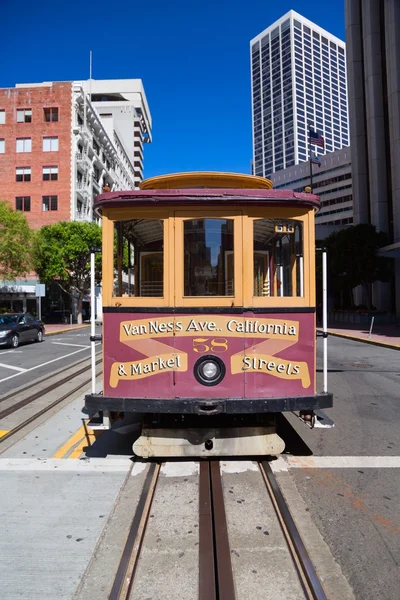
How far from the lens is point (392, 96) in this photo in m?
38.0

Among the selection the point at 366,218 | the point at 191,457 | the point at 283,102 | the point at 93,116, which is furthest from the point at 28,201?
the point at 283,102

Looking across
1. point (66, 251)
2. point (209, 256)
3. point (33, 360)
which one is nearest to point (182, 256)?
point (209, 256)

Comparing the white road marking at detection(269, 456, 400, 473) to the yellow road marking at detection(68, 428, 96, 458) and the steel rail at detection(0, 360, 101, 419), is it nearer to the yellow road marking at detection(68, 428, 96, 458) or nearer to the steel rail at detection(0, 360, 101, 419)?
the yellow road marking at detection(68, 428, 96, 458)

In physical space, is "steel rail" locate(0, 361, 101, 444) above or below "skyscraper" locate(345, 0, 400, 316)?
below

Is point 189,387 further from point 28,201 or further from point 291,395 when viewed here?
point 28,201

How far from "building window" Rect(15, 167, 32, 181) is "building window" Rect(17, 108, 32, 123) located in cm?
464

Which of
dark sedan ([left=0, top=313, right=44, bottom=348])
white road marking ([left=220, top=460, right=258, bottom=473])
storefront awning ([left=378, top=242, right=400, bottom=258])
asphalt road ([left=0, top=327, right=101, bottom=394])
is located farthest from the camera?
storefront awning ([left=378, top=242, right=400, bottom=258])

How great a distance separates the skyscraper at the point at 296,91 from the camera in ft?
594

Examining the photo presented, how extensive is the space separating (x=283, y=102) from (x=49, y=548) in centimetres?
20312

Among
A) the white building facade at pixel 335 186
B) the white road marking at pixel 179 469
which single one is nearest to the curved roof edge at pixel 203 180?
the white road marking at pixel 179 469

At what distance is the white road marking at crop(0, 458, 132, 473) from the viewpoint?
16.9 ft

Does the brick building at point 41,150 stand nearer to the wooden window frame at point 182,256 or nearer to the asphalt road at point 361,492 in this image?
the asphalt road at point 361,492

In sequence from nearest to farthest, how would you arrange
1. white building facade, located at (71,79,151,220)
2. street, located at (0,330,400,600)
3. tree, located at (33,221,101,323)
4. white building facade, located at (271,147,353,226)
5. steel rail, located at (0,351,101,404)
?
street, located at (0,330,400,600) < steel rail, located at (0,351,101,404) < tree, located at (33,221,101,323) < white building facade, located at (71,79,151,220) < white building facade, located at (271,147,353,226)

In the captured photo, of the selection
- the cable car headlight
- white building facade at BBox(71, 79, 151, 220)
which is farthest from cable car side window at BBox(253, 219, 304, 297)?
white building facade at BBox(71, 79, 151, 220)
